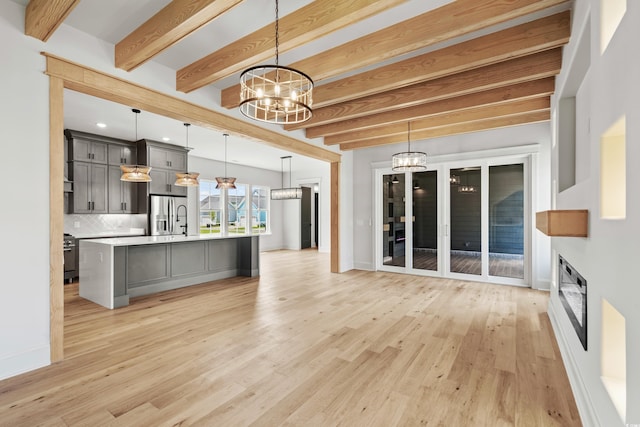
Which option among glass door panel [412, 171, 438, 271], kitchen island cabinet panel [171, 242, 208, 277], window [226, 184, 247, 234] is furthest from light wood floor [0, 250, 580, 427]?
window [226, 184, 247, 234]

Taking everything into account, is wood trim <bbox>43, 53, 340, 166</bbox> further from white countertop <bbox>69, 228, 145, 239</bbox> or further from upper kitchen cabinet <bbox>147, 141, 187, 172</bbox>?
white countertop <bbox>69, 228, 145, 239</bbox>

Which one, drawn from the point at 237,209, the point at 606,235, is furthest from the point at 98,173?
the point at 606,235

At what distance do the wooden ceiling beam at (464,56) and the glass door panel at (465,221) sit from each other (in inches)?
125

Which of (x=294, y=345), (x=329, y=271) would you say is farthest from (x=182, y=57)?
(x=329, y=271)

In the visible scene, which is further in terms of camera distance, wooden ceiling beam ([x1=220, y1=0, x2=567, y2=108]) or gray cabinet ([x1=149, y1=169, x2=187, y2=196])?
gray cabinet ([x1=149, y1=169, x2=187, y2=196])

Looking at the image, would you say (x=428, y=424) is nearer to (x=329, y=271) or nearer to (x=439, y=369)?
(x=439, y=369)

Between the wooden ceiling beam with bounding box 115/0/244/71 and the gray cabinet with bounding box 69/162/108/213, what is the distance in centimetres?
399

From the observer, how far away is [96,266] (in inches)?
174

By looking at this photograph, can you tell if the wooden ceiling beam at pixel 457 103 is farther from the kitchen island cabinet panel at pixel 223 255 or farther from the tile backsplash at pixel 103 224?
the tile backsplash at pixel 103 224

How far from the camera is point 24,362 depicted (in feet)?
8.05

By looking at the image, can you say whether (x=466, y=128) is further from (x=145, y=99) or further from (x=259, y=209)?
(x=259, y=209)

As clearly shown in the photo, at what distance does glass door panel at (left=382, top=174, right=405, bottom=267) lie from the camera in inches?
259

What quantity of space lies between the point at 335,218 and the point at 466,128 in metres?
3.09

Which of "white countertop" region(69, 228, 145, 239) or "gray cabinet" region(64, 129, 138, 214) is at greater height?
"gray cabinet" region(64, 129, 138, 214)
